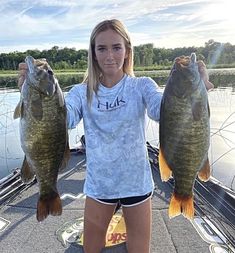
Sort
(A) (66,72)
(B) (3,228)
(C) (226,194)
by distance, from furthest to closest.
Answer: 1. (A) (66,72)
2. (C) (226,194)
3. (B) (3,228)

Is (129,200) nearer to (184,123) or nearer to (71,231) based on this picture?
(184,123)

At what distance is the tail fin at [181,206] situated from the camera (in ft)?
8.59

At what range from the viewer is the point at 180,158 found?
2.45 m

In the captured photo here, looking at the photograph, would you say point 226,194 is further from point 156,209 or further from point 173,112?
point 173,112

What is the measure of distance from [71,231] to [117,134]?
2.13 m

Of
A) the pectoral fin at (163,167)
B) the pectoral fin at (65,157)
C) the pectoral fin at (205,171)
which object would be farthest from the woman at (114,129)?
the pectoral fin at (205,171)

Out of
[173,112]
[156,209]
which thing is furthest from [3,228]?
[173,112]

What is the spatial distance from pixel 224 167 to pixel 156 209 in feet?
19.4

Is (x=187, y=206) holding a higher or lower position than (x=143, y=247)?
higher

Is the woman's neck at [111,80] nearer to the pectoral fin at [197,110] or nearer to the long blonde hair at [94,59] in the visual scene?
the long blonde hair at [94,59]

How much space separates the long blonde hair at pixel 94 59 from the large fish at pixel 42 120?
51 centimetres

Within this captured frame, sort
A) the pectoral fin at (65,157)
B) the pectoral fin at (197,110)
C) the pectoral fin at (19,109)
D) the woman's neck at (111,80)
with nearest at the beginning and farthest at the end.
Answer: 1. the pectoral fin at (197,110)
2. the pectoral fin at (19,109)
3. the pectoral fin at (65,157)
4. the woman's neck at (111,80)

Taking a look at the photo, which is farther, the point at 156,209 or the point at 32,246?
the point at 156,209

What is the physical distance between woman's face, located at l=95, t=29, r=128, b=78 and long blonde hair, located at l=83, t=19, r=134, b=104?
1.7 inches
